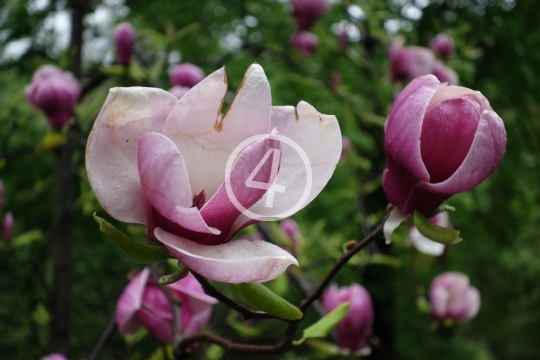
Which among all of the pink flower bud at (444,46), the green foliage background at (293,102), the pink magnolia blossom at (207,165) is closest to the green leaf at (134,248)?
the pink magnolia blossom at (207,165)

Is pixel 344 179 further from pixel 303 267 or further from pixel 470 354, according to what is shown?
pixel 470 354

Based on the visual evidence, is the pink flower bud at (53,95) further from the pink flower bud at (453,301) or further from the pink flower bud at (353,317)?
the pink flower bud at (453,301)

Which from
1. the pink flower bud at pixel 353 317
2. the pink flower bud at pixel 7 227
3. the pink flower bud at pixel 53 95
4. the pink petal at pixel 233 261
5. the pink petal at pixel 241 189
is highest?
the pink petal at pixel 241 189

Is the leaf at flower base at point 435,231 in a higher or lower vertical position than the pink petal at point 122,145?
lower

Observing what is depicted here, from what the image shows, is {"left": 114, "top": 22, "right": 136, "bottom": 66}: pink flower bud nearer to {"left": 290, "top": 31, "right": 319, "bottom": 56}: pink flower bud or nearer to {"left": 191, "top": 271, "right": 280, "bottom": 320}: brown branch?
{"left": 290, "top": 31, "right": 319, "bottom": 56}: pink flower bud

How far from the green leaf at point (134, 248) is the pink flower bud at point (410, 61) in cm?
117

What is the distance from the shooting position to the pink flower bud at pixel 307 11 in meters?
1.68

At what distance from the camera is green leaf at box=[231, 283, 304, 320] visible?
352mm

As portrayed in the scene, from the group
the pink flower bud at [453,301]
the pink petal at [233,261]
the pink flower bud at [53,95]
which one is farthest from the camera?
the pink flower bud at [453,301]

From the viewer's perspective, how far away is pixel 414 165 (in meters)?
0.40

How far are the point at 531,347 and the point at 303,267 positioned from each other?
652cm

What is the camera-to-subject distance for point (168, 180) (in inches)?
12.9

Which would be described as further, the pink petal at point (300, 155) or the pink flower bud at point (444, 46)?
the pink flower bud at point (444, 46)

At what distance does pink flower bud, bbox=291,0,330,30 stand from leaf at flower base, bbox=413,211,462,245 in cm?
139
